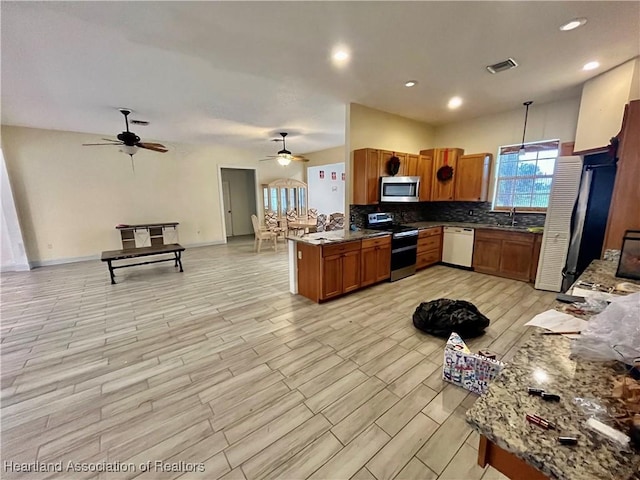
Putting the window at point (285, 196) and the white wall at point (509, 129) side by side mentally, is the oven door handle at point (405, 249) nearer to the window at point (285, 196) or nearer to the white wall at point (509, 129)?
the white wall at point (509, 129)

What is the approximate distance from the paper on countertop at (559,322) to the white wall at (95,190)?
7.96 m

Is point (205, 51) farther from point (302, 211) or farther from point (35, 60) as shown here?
point (302, 211)

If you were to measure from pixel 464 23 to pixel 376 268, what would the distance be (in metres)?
3.04

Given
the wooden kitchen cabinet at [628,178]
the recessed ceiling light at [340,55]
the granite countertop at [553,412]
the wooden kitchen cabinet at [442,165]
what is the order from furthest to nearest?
the wooden kitchen cabinet at [442,165] → the recessed ceiling light at [340,55] → the wooden kitchen cabinet at [628,178] → the granite countertop at [553,412]

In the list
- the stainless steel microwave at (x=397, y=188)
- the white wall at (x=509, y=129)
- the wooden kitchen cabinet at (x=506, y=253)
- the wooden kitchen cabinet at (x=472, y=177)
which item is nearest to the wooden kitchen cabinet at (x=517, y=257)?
the wooden kitchen cabinet at (x=506, y=253)

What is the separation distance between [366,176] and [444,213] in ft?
8.20

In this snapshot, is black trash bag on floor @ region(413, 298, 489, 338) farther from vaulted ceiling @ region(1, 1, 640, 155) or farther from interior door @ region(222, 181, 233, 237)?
interior door @ region(222, 181, 233, 237)

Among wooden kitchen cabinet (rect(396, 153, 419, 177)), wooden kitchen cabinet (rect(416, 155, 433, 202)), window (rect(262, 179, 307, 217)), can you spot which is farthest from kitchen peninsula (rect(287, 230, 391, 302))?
window (rect(262, 179, 307, 217))

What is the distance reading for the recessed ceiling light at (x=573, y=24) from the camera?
222 centimetres

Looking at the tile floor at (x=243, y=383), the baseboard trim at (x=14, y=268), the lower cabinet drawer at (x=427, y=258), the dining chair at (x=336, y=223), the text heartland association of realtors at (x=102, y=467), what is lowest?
the text heartland association of realtors at (x=102, y=467)

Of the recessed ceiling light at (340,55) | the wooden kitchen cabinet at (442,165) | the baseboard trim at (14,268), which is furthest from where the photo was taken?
the baseboard trim at (14,268)

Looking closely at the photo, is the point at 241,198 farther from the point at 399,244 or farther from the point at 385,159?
the point at 399,244

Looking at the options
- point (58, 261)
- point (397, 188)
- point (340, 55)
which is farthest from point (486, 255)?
point (58, 261)

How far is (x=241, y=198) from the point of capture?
10.1 m
